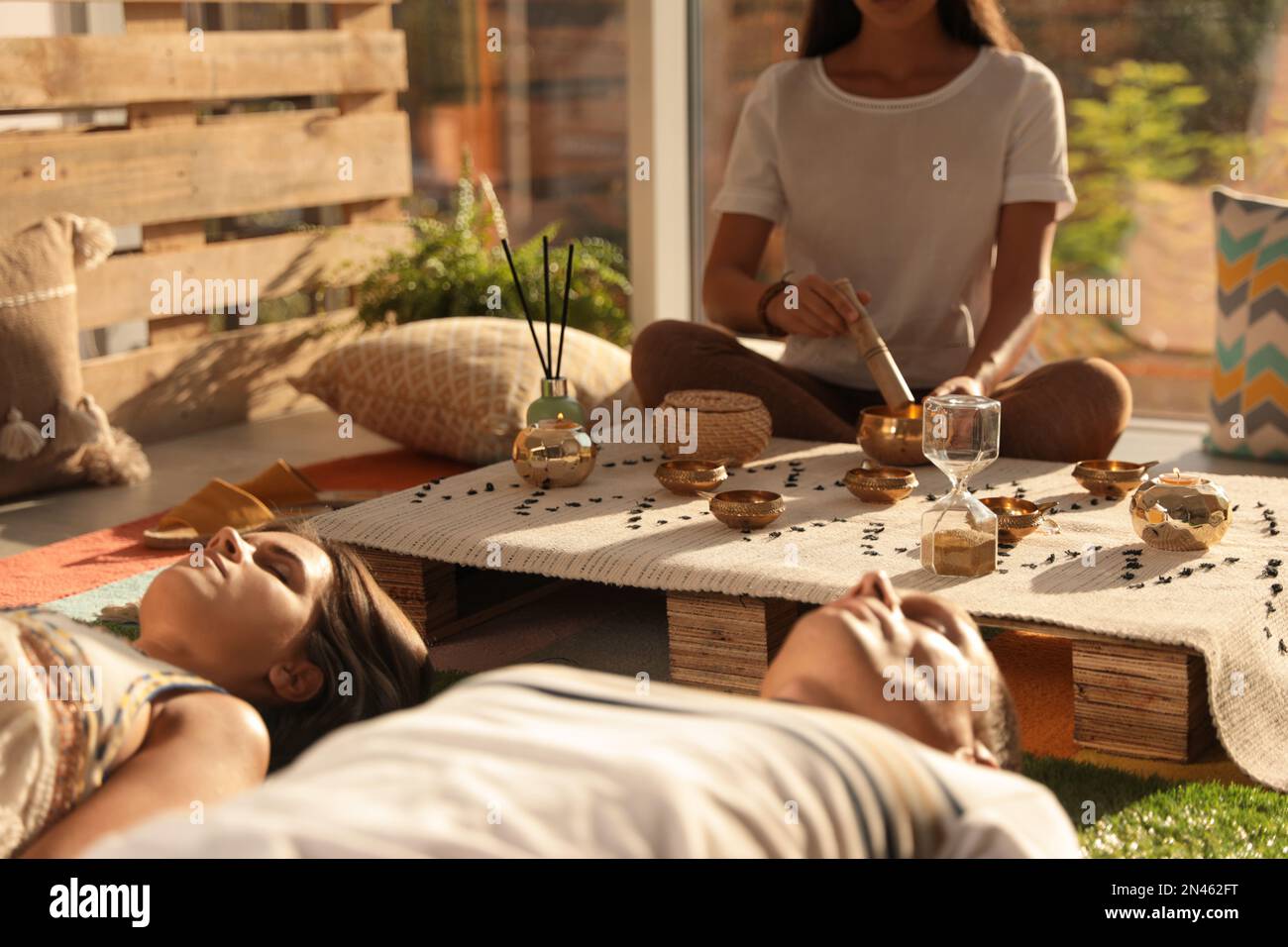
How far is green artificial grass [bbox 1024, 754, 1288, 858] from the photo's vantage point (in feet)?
5.79

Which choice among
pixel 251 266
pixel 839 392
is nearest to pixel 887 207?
pixel 839 392

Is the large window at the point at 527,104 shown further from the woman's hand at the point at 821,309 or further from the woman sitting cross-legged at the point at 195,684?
the woman sitting cross-legged at the point at 195,684

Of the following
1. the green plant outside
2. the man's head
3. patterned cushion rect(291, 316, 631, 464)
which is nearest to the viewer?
the man's head

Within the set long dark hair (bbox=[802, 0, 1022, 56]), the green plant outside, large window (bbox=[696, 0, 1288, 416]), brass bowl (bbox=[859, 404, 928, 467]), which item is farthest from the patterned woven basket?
large window (bbox=[696, 0, 1288, 416])

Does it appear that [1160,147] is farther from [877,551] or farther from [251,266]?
[877,551]

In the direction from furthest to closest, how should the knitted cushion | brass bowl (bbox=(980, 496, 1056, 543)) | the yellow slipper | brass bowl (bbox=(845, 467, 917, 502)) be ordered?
the knitted cushion → the yellow slipper → brass bowl (bbox=(845, 467, 917, 502)) → brass bowl (bbox=(980, 496, 1056, 543))

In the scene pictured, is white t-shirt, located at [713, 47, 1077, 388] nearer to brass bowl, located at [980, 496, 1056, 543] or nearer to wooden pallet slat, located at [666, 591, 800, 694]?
brass bowl, located at [980, 496, 1056, 543]

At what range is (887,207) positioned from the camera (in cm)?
336

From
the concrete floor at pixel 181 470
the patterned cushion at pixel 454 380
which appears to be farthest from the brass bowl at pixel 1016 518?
the concrete floor at pixel 181 470

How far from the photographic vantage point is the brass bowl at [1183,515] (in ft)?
7.22

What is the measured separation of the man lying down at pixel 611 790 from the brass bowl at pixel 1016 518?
44.5 inches

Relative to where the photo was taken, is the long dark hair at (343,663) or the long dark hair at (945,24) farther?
the long dark hair at (945,24)
